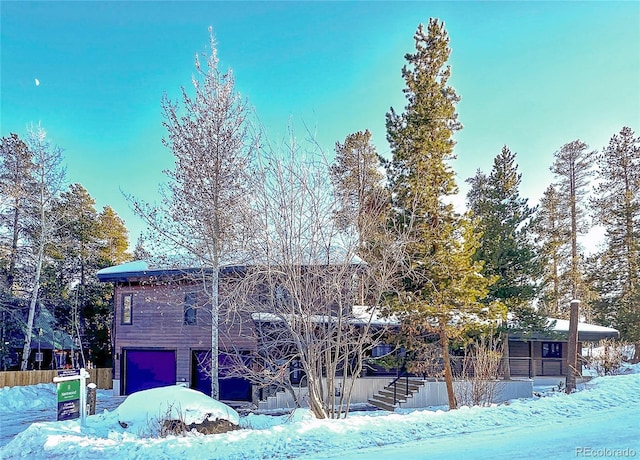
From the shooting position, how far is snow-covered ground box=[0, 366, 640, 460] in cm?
663

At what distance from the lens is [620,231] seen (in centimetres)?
2753

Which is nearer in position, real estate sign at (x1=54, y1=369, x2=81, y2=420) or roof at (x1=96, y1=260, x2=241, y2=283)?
real estate sign at (x1=54, y1=369, x2=81, y2=420)

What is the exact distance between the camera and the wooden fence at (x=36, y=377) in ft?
→ 64.6

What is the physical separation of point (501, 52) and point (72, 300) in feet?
81.9

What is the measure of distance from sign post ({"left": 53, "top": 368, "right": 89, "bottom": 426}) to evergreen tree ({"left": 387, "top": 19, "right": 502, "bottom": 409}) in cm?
883

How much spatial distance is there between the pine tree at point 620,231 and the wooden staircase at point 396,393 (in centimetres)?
1488

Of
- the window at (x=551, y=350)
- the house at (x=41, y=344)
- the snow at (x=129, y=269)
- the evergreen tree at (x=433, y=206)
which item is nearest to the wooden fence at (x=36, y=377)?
the house at (x=41, y=344)

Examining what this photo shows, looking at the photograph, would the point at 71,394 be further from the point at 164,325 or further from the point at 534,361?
the point at 534,361

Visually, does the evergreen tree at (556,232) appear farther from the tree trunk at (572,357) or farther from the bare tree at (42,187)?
the bare tree at (42,187)

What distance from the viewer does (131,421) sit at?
10375mm

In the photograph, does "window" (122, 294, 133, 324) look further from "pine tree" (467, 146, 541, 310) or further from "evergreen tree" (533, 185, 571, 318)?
"evergreen tree" (533, 185, 571, 318)

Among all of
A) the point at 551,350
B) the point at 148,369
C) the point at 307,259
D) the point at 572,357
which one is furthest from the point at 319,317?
the point at 551,350

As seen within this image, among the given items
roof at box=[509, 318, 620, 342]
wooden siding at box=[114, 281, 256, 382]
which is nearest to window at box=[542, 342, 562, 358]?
roof at box=[509, 318, 620, 342]

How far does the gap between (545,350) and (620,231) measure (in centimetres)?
909
